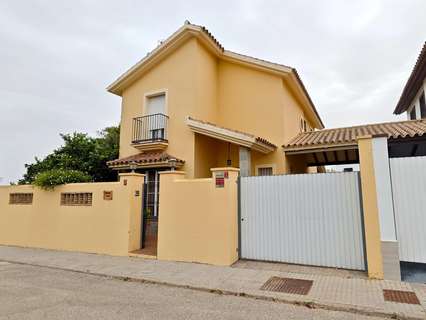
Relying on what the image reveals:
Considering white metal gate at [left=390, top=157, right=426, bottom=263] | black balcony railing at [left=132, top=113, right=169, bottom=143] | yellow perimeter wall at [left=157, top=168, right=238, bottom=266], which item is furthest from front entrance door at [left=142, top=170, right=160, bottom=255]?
white metal gate at [left=390, top=157, right=426, bottom=263]

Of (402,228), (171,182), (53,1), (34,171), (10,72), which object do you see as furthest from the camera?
(34,171)

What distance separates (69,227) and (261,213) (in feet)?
24.1

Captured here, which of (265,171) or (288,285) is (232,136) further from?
(288,285)

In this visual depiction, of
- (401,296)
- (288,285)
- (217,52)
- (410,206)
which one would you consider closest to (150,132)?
(217,52)

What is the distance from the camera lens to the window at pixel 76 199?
9656 mm

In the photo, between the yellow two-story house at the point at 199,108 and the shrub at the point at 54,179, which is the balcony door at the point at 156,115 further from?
the shrub at the point at 54,179

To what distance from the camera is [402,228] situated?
591cm

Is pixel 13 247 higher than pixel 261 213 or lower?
lower

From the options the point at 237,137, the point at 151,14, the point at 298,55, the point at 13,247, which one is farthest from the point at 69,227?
the point at 298,55

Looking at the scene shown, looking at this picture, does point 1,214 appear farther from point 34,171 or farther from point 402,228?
point 402,228

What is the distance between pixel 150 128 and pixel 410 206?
34.6 feet

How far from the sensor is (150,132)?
41.7 ft

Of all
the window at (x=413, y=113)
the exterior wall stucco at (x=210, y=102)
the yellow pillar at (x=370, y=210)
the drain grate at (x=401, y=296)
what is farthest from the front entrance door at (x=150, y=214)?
the window at (x=413, y=113)

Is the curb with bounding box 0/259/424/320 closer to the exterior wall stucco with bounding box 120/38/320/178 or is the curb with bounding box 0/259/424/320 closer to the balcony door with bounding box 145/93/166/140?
the exterior wall stucco with bounding box 120/38/320/178
